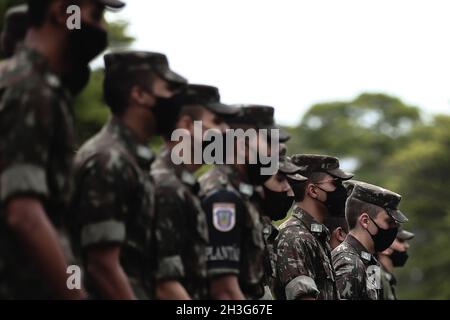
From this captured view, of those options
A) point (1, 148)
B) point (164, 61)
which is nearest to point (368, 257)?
point (164, 61)

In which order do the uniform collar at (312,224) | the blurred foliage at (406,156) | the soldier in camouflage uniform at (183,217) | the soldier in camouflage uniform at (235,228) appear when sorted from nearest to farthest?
1. the soldier in camouflage uniform at (183,217)
2. the soldier in camouflage uniform at (235,228)
3. the uniform collar at (312,224)
4. the blurred foliage at (406,156)

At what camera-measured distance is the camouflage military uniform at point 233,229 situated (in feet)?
30.1

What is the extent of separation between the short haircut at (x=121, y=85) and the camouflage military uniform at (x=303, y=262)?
3.82 meters

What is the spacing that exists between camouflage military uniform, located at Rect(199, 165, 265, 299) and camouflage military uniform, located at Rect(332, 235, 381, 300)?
10.5ft

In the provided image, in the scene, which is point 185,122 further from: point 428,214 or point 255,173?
point 428,214

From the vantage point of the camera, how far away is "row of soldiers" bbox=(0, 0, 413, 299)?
6805mm

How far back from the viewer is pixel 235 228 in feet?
30.3

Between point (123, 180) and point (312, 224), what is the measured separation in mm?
5049

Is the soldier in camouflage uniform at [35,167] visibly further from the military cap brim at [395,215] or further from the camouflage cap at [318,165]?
the military cap brim at [395,215]

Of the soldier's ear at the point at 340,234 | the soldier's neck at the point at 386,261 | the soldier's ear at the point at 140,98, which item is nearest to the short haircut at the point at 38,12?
the soldier's ear at the point at 140,98

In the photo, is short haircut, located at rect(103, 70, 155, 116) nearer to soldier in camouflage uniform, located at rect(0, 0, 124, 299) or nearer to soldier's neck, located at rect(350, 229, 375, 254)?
soldier in camouflage uniform, located at rect(0, 0, 124, 299)

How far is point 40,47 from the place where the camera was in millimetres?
7246
